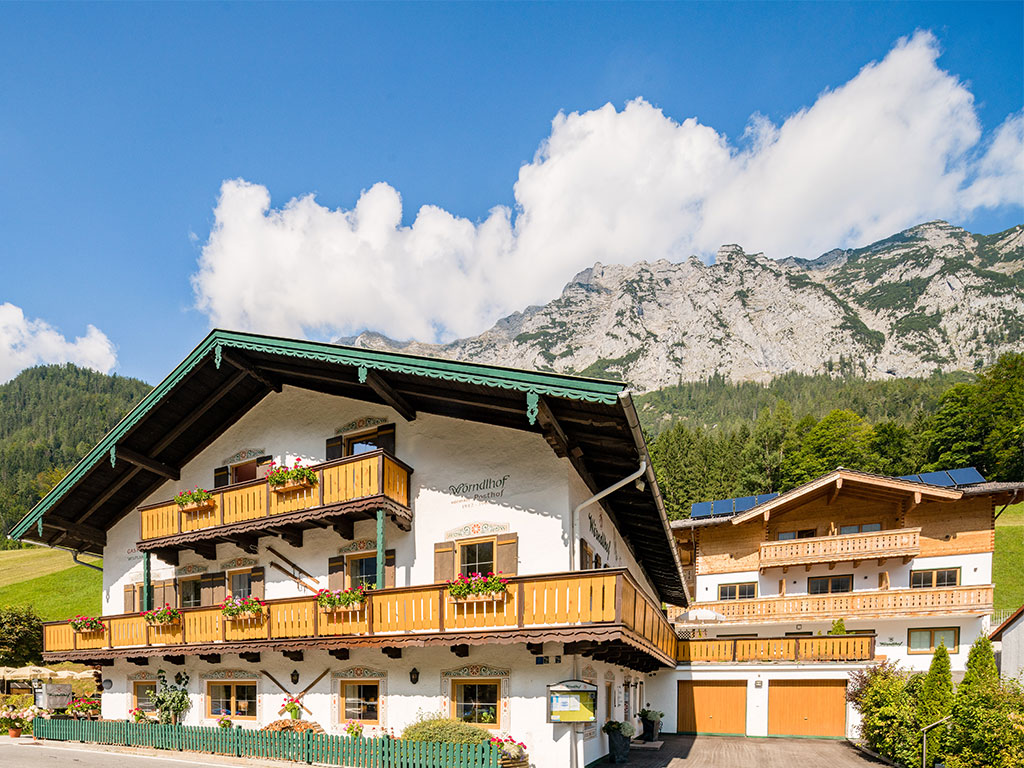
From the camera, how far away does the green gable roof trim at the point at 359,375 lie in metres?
13.3

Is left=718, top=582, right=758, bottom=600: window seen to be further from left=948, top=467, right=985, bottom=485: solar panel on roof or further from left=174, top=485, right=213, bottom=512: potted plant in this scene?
left=174, top=485, right=213, bottom=512: potted plant

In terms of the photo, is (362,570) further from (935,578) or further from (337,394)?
(935,578)

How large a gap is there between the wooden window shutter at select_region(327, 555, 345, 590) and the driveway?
341 inches

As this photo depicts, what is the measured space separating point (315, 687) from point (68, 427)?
213 m

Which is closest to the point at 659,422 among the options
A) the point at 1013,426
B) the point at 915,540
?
the point at 1013,426

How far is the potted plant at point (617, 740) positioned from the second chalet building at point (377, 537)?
12.3 inches

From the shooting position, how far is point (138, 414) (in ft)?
64.0

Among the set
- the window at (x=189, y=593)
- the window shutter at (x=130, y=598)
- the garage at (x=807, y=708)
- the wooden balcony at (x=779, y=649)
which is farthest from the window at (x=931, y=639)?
the window shutter at (x=130, y=598)

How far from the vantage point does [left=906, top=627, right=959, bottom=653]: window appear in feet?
90.8

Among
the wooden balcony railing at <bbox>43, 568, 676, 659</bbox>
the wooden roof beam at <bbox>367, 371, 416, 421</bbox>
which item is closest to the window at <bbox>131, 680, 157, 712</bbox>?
the wooden balcony railing at <bbox>43, 568, 676, 659</bbox>

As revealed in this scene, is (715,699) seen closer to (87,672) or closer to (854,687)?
(854,687)

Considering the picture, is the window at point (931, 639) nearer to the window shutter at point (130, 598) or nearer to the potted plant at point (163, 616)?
the potted plant at point (163, 616)

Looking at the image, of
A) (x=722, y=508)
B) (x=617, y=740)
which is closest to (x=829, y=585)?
(x=722, y=508)

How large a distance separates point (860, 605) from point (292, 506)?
2447cm
